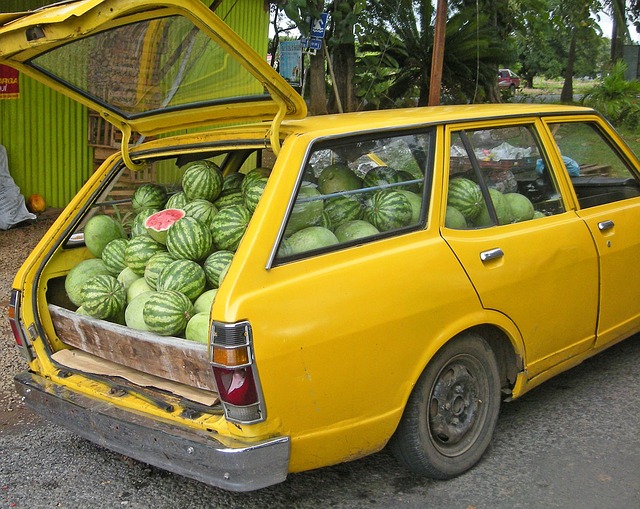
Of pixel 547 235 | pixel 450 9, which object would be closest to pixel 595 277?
pixel 547 235

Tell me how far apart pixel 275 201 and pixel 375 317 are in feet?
2.08

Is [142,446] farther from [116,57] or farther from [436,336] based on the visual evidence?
[116,57]

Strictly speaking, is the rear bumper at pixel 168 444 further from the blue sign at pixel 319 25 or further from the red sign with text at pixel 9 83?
the red sign with text at pixel 9 83

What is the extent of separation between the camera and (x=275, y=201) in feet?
10.0

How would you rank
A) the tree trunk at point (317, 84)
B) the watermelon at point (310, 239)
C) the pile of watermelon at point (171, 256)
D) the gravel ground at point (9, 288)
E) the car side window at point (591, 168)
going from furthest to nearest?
the tree trunk at point (317, 84) → the gravel ground at point (9, 288) → the car side window at point (591, 168) → the pile of watermelon at point (171, 256) → the watermelon at point (310, 239)

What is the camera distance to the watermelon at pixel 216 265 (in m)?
3.54

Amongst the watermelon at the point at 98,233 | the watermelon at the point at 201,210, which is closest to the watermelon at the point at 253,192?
the watermelon at the point at 201,210

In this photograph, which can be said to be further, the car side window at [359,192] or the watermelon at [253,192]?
the watermelon at [253,192]

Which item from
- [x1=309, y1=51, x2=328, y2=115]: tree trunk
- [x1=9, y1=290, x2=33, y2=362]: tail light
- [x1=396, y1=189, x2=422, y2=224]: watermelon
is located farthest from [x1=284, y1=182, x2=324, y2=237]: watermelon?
[x1=309, y1=51, x2=328, y2=115]: tree trunk

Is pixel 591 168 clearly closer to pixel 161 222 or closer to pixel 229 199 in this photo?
pixel 229 199

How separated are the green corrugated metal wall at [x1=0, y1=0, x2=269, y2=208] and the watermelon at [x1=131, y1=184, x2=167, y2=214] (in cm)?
521

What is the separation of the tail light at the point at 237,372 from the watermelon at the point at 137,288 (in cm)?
98

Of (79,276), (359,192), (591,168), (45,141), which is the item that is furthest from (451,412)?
(45,141)

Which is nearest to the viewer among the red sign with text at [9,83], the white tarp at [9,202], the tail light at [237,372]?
the tail light at [237,372]
